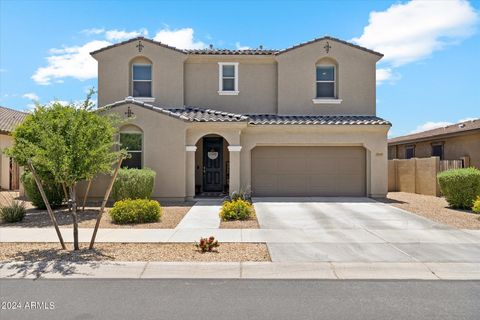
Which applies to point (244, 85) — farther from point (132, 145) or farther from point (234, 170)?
point (132, 145)

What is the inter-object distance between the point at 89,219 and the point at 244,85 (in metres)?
10.1

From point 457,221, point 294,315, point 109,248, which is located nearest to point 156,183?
point 109,248

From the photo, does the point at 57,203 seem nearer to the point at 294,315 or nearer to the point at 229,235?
the point at 229,235

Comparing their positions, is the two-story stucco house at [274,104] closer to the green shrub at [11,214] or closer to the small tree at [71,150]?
the green shrub at [11,214]

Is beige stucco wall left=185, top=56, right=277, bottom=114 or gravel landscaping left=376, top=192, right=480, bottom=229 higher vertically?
beige stucco wall left=185, top=56, right=277, bottom=114

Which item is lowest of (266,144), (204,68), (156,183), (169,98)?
→ (156,183)

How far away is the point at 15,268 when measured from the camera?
692 cm

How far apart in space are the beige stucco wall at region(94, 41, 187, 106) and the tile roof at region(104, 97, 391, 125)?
915mm

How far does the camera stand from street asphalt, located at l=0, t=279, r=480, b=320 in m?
4.99

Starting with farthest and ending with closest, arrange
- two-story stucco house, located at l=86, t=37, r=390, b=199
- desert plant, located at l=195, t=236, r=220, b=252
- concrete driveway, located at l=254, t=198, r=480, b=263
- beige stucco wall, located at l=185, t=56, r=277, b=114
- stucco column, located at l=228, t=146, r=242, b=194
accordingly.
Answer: beige stucco wall, located at l=185, t=56, r=277, b=114 < two-story stucco house, located at l=86, t=37, r=390, b=199 < stucco column, located at l=228, t=146, r=242, b=194 < desert plant, located at l=195, t=236, r=220, b=252 < concrete driveway, located at l=254, t=198, r=480, b=263

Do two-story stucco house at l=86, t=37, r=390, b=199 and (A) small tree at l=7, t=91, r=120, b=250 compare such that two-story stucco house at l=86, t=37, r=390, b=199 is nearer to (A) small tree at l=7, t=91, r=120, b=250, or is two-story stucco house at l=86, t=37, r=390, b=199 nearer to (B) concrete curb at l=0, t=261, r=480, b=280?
(A) small tree at l=7, t=91, r=120, b=250

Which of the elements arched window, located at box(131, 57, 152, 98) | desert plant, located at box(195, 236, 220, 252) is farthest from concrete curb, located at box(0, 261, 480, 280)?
arched window, located at box(131, 57, 152, 98)

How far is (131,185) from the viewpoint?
47.3 feet

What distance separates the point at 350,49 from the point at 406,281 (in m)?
14.7
